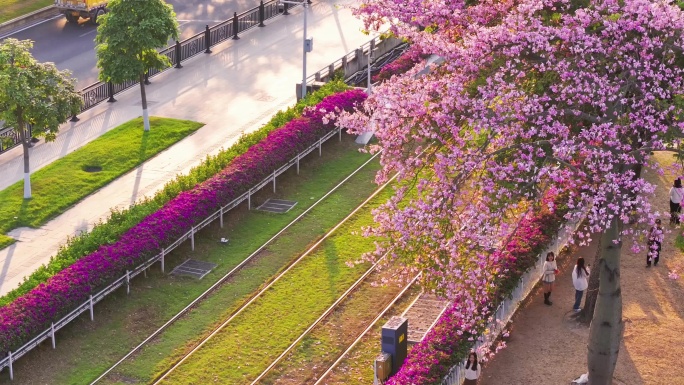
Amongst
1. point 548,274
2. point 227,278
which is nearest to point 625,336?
point 548,274

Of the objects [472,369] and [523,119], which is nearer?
[523,119]

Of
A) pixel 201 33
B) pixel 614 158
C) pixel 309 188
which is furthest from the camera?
pixel 201 33

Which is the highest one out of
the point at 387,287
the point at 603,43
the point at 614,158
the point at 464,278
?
the point at 603,43

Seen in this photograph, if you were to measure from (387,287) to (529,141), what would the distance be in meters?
10.6

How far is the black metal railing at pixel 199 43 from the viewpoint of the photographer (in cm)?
4747

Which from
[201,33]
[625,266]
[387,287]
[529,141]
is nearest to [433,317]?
[387,287]

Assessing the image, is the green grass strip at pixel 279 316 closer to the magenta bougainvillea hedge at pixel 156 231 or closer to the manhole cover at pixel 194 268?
the manhole cover at pixel 194 268

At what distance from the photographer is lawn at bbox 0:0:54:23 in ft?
194

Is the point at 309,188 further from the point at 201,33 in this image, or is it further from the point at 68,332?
the point at 201,33

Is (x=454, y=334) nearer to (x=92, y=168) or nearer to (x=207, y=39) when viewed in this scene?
(x=92, y=168)

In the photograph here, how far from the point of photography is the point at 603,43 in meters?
24.1

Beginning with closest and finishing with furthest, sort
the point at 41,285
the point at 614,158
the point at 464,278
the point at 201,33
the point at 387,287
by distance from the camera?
the point at 614,158 → the point at 464,278 → the point at 41,285 → the point at 387,287 → the point at 201,33

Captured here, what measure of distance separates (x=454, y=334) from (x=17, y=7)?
39092 mm

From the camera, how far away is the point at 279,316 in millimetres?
32062
